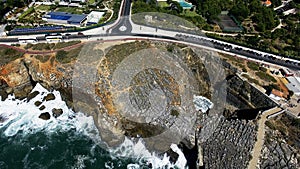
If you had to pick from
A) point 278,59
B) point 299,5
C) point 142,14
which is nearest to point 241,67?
point 278,59

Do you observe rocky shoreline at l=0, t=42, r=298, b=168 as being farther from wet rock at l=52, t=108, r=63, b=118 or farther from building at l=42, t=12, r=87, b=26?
building at l=42, t=12, r=87, b=26

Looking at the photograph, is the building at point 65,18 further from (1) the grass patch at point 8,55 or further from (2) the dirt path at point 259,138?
(2) the dirt path at point 259,138

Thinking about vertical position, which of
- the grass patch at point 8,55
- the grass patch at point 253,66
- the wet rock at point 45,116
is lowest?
the wet rock at point 45,116

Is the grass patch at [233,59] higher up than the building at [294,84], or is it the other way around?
the grass patch at [233,59]

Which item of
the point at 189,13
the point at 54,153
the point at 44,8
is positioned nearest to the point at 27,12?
the point at 44,8

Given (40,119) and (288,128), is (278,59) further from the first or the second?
(40,119)

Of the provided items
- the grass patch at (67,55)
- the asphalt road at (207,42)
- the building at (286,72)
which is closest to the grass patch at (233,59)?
the asphalt road at (207,42)

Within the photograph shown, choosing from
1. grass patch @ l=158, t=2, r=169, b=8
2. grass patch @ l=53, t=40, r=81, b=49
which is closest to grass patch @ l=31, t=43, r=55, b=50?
grass patch @ l=53, t=40, r=81, b=49
